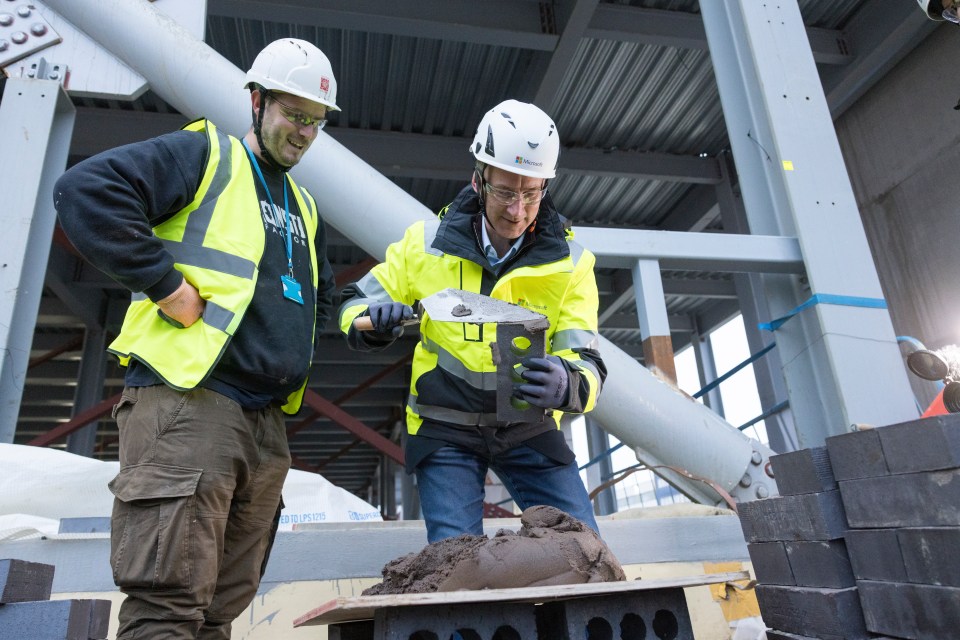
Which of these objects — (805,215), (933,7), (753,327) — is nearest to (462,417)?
(805,215)

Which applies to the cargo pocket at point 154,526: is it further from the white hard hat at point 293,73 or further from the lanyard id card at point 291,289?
the white hard hat at point 293,73

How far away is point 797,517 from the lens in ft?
7.17

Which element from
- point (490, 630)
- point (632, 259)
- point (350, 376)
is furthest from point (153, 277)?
point (350, 376)

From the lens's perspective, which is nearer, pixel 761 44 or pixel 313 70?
pixel 313 70

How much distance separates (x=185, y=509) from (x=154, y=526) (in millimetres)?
71

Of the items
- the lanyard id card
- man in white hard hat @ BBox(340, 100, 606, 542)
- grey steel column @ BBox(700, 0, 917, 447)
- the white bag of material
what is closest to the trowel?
man in white hard hat @ BBox(340, 100, 606, 542)

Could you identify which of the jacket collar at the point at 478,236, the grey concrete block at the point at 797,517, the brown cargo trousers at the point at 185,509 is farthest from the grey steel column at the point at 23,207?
the grey concrete block at the point at 797,517

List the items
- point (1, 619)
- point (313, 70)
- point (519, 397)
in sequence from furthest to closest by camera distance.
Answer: point (313, 70) → point (519, 397) → point (1, 619)

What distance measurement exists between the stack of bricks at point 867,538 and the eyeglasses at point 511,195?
3.90 ft

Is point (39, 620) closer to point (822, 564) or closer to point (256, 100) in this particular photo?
point (256, 100)

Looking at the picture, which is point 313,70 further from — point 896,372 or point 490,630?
point 896,372

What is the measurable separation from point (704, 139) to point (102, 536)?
7816 mm

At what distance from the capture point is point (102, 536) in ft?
7.72

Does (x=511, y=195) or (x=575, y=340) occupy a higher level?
(x=511, y=195)
